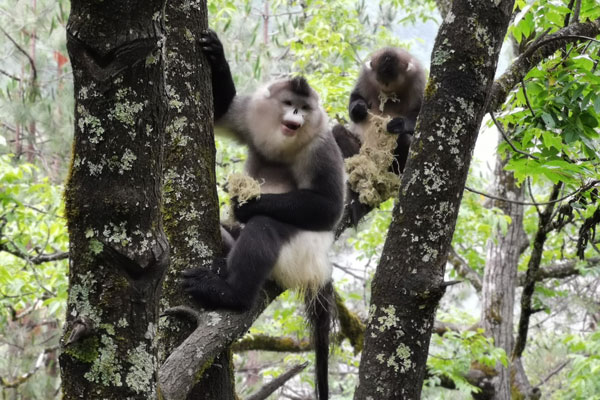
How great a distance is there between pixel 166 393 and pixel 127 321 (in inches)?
18.4

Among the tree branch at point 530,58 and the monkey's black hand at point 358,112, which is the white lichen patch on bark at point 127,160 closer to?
the tree branch at point 530,58

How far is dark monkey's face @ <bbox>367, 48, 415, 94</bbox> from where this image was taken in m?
5.76

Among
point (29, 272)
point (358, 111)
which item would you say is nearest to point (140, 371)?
point (358, 111)

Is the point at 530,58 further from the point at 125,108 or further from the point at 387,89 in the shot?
the point at 387,89

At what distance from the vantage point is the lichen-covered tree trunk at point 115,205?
136 centimetres

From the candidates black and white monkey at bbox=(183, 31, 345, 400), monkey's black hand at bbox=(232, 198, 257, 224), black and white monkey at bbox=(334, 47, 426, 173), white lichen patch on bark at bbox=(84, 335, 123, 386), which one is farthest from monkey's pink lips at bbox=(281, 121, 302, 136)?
white lichen patch on bark at bbox=(84, 335, 123, 386)

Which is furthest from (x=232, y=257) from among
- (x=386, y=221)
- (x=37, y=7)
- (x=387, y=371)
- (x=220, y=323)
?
(x=37, y=7)

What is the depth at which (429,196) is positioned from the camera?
7.79 feet

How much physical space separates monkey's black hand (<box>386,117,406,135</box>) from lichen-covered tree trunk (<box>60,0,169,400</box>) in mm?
3593

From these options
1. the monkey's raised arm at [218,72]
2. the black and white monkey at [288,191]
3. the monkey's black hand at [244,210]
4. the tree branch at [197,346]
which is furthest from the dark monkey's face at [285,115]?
the tree branch at [197,346]

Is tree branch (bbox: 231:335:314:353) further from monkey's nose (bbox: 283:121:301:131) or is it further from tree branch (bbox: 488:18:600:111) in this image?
tree branch (bbox: 488:18:600:111)

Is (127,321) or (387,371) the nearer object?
(127,321)

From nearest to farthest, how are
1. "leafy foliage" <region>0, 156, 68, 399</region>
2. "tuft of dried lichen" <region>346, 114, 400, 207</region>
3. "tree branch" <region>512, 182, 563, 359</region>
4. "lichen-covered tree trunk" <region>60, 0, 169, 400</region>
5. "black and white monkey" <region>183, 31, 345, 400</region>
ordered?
"lichen-covered tree trunk" <region>60, 0, 169, 400</region> < "black and white monkey" <region>183, 31, 345, 400</region> < "tuft of dried lichen" <region>346, 114, 400, 207</region> < "tree branch" <region>512, 182, 563, 359</region> < "leafy foliage" <region>0, 156, 68, 399</region>

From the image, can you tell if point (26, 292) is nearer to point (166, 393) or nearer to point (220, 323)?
point (220, 323)
